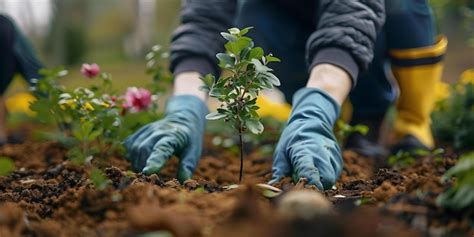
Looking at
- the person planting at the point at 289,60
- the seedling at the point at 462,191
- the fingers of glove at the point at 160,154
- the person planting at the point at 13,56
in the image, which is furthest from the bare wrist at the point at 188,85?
the seedling at the point at 462,191

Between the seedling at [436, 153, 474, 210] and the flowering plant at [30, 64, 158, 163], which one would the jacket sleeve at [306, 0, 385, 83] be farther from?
the seedling at [436, 153, 474, 210]

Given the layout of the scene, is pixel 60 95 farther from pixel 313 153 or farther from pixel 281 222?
pixel 281 222

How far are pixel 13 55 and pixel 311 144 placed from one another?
193cm

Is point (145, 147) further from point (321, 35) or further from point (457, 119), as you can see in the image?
point (457, 119)

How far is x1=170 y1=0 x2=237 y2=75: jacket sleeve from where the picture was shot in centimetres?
265

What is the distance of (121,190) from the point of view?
1.38 m

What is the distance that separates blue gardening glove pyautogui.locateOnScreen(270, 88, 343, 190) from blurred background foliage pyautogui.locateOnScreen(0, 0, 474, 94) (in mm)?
2443

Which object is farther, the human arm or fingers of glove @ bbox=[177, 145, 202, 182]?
fingers of glove @ bbox=[177, 145, 202, 182]

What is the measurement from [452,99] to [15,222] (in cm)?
261

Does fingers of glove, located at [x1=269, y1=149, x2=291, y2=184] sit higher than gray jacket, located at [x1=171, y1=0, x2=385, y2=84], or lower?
lower

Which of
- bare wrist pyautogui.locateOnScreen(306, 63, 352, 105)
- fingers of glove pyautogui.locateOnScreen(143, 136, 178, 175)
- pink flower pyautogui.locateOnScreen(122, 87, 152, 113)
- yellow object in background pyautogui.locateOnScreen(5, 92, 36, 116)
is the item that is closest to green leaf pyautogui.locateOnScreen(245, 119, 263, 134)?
fingers of glove pyautogui.locateOnScreen(143, 136, 178, 175)

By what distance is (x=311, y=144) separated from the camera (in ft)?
6.32

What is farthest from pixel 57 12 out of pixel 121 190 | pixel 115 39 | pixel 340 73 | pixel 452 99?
pixel 115 39

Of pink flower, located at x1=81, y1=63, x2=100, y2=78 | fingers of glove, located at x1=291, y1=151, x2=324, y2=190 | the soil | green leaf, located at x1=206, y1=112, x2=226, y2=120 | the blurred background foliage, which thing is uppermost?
the blurred background foliage
